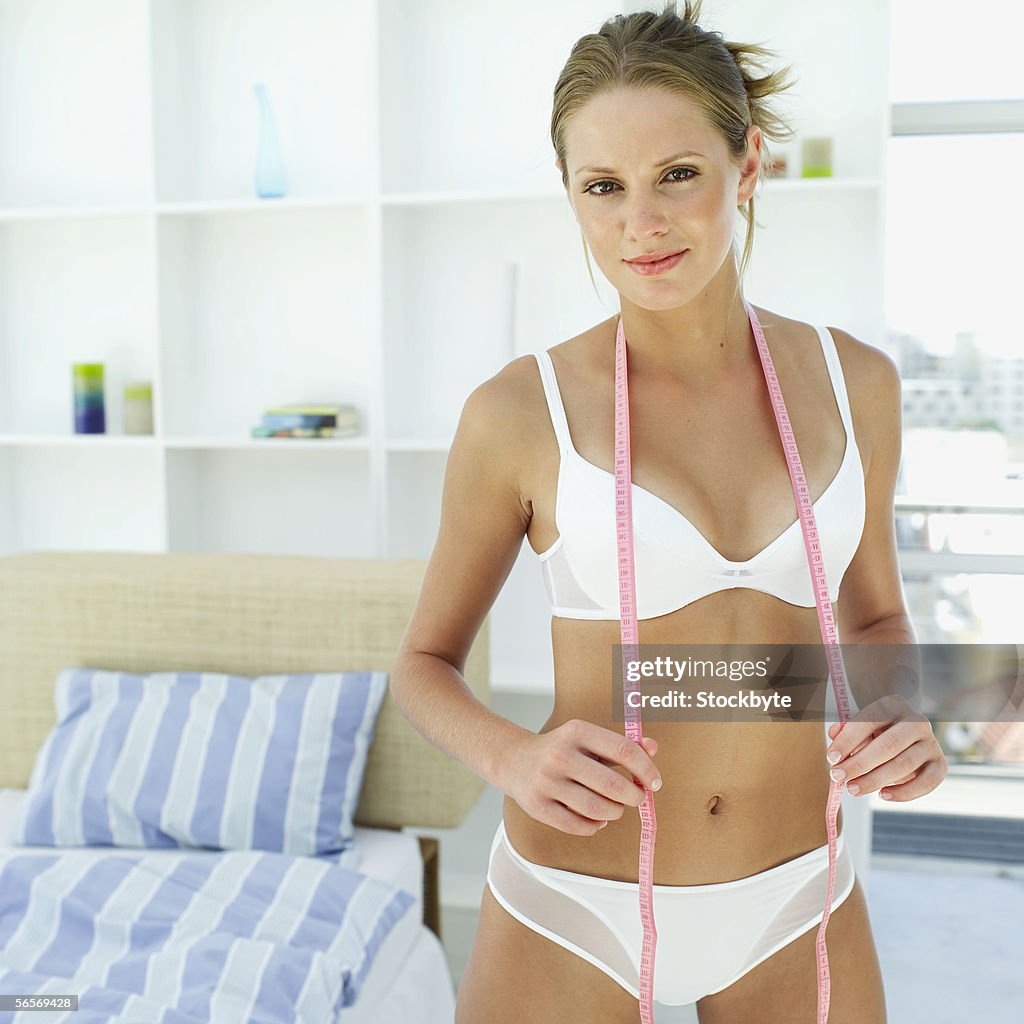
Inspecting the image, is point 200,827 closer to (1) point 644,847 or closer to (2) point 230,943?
(2) point 230,943

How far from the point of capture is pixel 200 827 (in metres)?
2.64

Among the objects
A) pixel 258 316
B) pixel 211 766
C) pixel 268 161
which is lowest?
pixel 211 766

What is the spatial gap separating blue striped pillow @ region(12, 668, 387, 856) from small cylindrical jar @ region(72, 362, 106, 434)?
1216 mm

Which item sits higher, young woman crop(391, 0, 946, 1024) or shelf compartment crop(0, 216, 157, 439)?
shelf compartment crop(0, 216, 157, 439)

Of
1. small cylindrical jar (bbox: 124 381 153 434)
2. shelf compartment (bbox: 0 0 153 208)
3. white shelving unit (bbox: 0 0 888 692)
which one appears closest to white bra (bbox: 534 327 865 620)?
white shelving unit (bbox: 0 0 888 692)

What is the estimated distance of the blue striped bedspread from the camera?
77.2 inches

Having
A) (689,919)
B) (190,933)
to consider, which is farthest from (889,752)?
(190,933)

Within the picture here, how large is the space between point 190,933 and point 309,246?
7.37ft

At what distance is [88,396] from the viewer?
378cm

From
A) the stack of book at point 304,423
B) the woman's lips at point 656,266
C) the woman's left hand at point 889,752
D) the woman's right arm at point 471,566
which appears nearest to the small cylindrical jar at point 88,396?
the stack of book at point 304,423

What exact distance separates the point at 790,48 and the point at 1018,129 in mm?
700

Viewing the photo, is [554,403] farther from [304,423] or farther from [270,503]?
[270,503]

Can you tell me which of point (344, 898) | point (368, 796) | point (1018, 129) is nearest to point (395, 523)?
point (368, 796)

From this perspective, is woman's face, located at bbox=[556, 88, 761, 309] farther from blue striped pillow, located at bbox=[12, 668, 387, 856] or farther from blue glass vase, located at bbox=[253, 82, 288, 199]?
blue glass vase, located at bbox=[253, 82, 288, 199]
